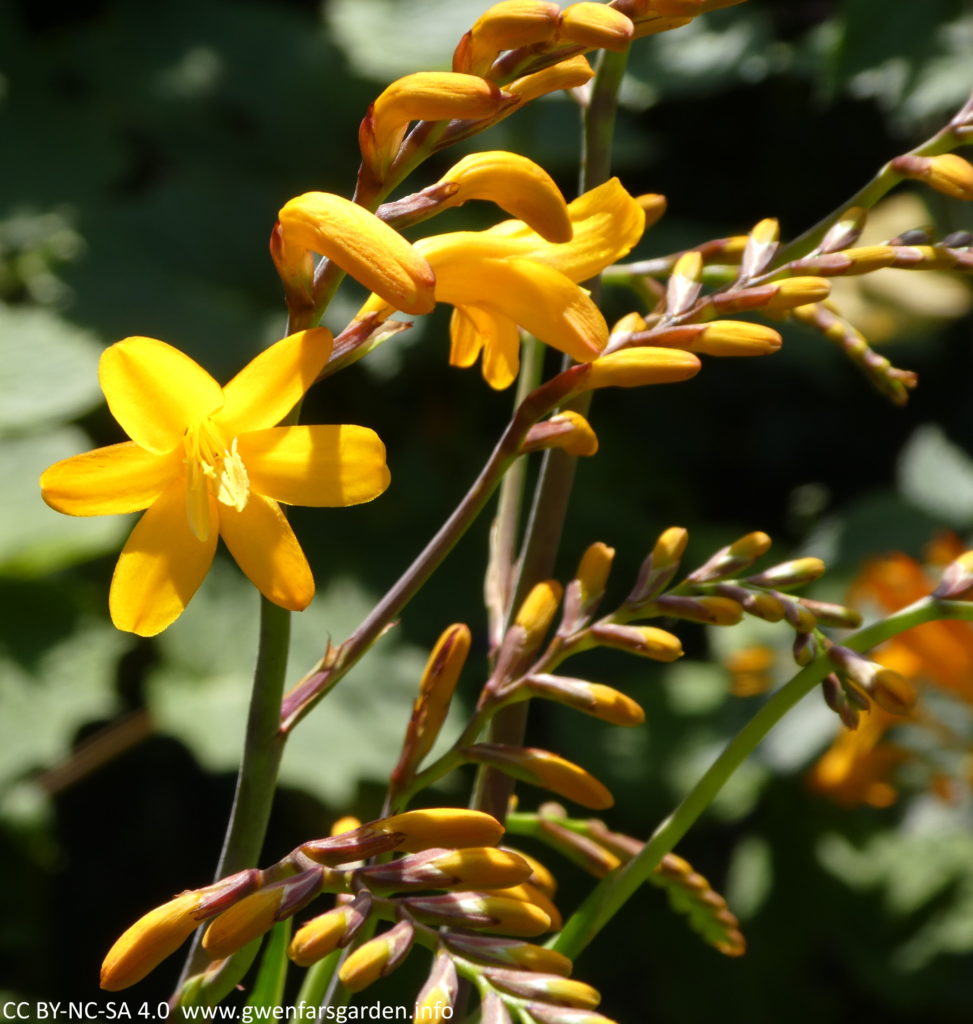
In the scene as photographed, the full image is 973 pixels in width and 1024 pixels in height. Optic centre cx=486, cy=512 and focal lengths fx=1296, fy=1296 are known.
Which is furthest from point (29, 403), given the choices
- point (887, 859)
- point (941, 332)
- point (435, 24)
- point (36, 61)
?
point (941, 332)

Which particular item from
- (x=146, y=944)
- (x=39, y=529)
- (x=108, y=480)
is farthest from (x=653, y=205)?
(x=39, y=529)

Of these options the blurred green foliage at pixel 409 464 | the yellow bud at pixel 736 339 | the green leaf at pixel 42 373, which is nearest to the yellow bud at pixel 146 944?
the yellow bud at pixel 736 339

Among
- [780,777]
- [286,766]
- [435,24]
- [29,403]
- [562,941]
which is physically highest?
[562,941]

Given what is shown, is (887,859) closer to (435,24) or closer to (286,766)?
(286,766)

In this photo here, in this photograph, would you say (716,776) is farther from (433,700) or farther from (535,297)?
(535,297)

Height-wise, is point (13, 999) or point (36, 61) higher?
point (36, 61)

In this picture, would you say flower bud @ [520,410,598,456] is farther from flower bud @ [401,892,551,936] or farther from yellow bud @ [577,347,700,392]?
flower bud @ [401,892,551,936]

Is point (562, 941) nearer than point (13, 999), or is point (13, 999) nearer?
point (562, 941)
